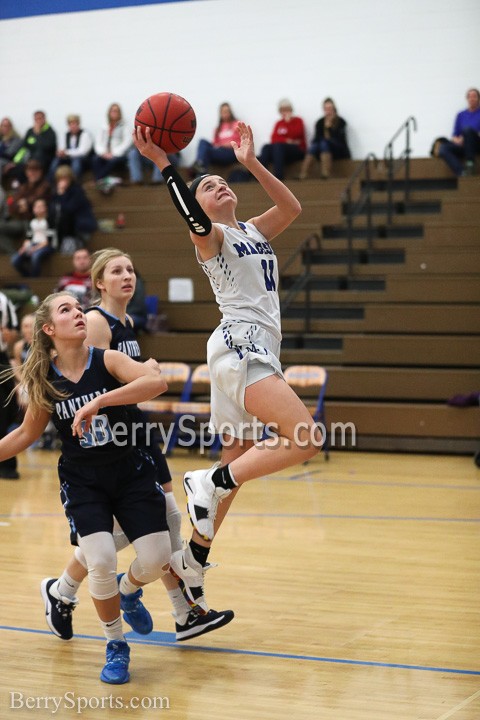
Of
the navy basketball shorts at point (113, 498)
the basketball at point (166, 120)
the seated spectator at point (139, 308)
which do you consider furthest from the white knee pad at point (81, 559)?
the seated spectator at point (139, 308)

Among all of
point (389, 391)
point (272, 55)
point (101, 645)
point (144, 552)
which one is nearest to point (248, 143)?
point (144, 552)

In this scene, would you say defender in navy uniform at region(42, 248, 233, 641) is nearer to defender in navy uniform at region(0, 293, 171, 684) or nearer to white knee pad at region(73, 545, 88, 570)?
white knee pad at region(73, 545, 88, 570)

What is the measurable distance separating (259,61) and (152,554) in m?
12.3

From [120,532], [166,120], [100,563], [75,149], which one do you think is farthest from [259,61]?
[100,563]

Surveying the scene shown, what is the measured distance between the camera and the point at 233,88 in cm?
1533

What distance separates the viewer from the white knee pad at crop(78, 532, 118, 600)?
3850mm

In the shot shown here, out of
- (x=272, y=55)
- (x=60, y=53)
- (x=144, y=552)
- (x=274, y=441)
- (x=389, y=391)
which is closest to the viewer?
(x=144, y=552)

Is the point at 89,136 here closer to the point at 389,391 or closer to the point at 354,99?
the point at 354,99

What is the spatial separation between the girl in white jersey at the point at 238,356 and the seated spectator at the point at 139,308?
7.38 metres

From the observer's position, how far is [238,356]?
443cm

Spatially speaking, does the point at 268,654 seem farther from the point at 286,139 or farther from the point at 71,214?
the point at 286,139

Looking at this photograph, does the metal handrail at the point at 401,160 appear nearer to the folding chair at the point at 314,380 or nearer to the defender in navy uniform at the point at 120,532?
the folding chair at the point at 314,380

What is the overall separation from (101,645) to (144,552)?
612 millimetres

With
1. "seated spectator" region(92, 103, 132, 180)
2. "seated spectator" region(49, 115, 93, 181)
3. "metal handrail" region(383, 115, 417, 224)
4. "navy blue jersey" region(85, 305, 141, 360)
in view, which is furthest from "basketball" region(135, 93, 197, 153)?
"seated spectator" region(49, 115, 93, 181)
